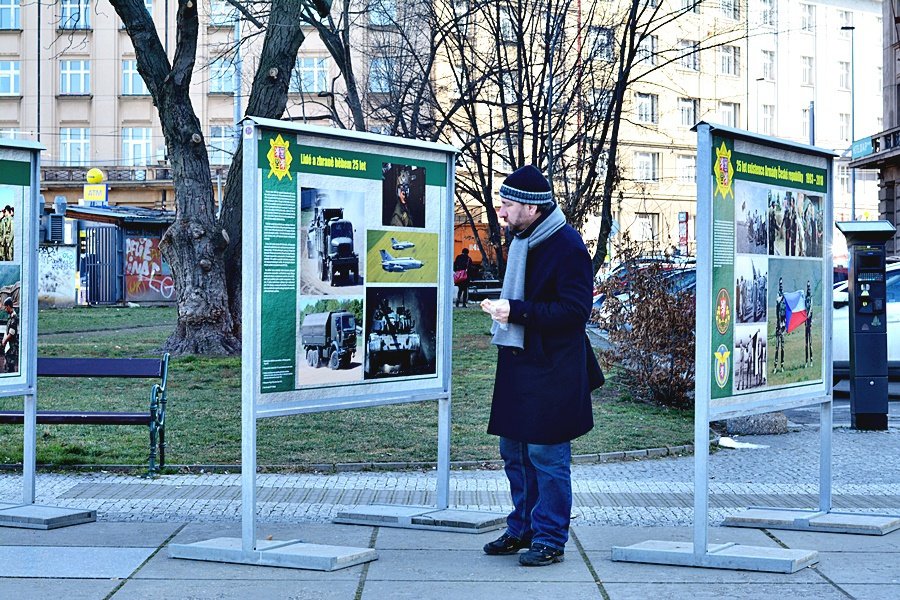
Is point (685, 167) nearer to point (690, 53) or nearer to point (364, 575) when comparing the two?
point (690, 53)

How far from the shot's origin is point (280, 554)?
679 cm

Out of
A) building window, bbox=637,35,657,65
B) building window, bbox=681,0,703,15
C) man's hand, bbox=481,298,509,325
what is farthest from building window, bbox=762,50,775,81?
man's hand, bbox=481,298,509,325

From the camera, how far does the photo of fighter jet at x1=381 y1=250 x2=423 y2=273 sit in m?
7.57

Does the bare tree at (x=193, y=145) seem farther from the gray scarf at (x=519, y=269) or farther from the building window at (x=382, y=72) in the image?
the gray scarf at (x=519, y=269)

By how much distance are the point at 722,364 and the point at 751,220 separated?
85cm

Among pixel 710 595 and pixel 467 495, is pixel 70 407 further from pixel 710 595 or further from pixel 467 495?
pixel 710 595

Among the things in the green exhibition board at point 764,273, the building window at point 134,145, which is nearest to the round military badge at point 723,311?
the green exhibition board at point 764,273

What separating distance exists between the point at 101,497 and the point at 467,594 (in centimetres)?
370

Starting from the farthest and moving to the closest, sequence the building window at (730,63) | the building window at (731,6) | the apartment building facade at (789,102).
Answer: the apartment building facade at (789,102), the building window at (730,63), the building window at (731,6)

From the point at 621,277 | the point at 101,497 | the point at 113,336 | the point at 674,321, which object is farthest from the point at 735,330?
the point at 113,336

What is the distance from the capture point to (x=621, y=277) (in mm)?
15234

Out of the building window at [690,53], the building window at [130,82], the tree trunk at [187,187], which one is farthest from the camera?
the building window at [130,82]

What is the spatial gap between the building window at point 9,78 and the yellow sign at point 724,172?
6530cm

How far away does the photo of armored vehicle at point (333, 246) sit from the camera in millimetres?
7074
